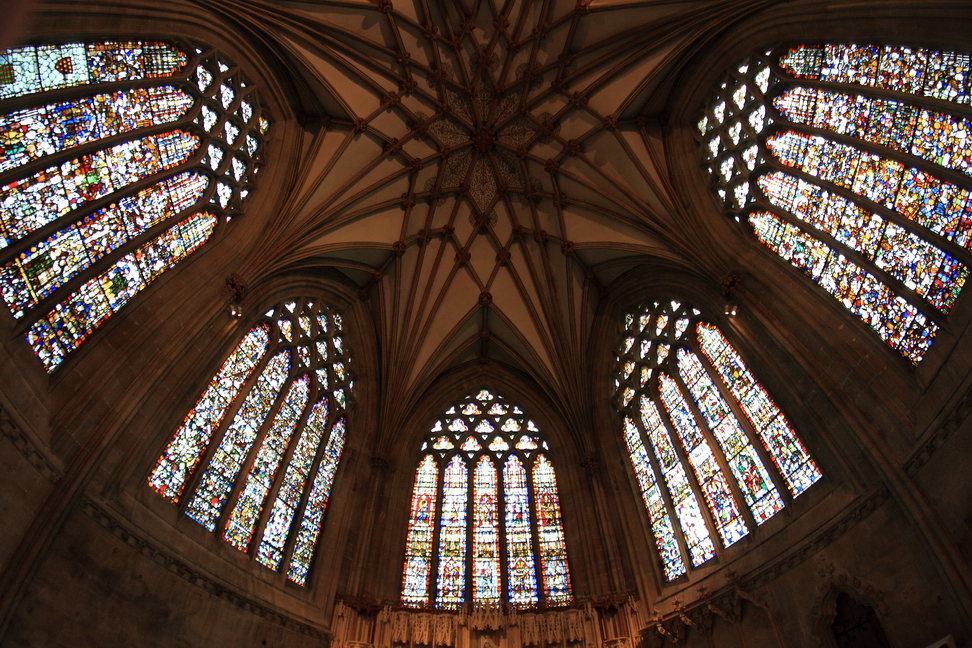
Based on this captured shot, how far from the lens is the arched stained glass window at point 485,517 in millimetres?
12727

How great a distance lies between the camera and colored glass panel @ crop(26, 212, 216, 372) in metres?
8.16

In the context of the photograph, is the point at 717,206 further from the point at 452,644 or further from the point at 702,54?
the point at 452,644

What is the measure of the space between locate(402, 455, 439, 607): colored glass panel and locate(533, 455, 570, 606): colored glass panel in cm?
250

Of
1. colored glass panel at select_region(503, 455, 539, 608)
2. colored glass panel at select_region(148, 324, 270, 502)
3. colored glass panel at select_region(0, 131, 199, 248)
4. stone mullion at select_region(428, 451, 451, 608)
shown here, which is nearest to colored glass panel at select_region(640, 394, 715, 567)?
colored glass panel at select_region(503, 455, 539, 608)

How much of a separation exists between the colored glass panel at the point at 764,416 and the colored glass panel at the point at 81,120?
11.2m

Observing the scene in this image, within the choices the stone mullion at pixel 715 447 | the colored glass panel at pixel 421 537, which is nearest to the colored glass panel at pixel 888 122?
the stone mullion at pixel 715 447

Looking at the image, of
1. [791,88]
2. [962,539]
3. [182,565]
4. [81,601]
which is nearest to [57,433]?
[81,601]

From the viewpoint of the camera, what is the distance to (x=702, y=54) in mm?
12711

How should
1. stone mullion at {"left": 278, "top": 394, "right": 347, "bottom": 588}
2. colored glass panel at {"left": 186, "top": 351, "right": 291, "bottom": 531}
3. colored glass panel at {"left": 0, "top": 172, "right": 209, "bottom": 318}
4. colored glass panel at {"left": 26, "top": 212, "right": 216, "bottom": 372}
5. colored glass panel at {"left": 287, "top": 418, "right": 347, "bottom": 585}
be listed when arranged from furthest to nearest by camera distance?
colored glass panel at {"left": 287, "top": 418, "right": 347, "bottom": 585}, stone mullion at {"left": 278, "top": 394, "right": 347, "bottom": 588}, colored glass panel at {"left": 186, "top": 351, "right": 291, "bottom": 531}, colored glass panel at {"left": 26, "top": 212, "right": 216, "bottom": 372}, colored glass panel at {"left": 0, "top": 172, "right": 209, "bottom": 318}

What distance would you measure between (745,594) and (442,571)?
6.20m

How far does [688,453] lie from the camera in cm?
1203

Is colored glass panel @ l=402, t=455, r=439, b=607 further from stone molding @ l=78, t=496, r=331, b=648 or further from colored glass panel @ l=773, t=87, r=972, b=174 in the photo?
colored glass panel @ l=773, t=87, r=972, b=174

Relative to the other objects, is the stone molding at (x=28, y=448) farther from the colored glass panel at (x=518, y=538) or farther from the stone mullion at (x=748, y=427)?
the stone mullion at (x=748, y=427)

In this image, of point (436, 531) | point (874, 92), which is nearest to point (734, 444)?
point (874, 92)
